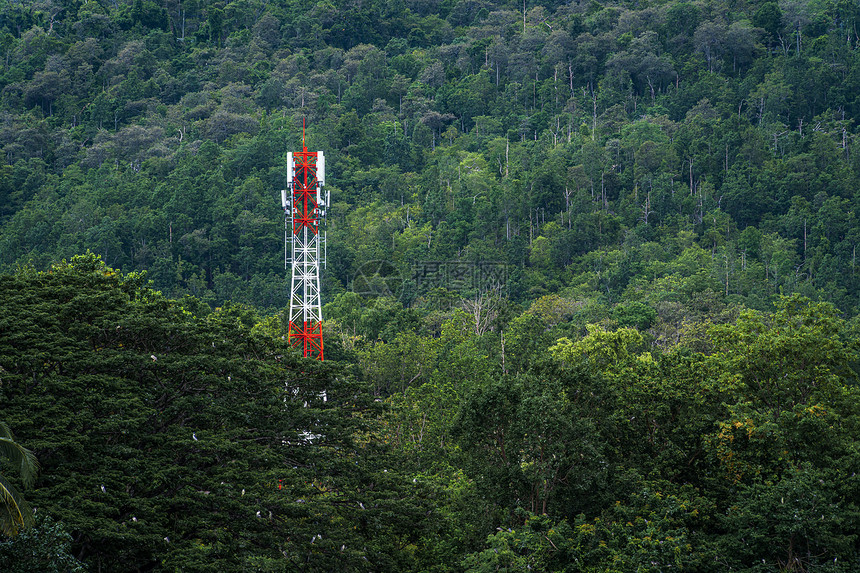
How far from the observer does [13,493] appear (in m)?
15.1

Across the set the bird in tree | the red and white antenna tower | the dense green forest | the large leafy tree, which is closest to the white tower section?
the red and white antenna tower

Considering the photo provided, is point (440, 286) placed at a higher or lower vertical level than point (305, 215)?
Result: lower

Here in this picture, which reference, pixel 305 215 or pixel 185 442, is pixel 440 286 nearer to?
pixel 305 215

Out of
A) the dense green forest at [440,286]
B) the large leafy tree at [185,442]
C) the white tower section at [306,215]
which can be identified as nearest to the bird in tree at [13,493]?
the dense green forest at [440,286]

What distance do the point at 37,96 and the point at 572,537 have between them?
8511cm

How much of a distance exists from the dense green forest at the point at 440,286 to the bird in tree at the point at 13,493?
79 centimetres

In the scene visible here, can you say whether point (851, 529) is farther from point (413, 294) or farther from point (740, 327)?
point (413, 294)

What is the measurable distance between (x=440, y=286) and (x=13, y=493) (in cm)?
4603

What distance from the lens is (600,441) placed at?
23.0 m

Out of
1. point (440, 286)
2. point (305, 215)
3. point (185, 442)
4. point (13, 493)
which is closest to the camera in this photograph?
point (13, 493)

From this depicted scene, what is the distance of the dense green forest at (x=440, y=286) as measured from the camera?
2034cm

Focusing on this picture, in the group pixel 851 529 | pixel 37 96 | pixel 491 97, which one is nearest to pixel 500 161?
pixel 491 97

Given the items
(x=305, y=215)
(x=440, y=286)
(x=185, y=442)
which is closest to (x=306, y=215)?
(x=305, y=215)

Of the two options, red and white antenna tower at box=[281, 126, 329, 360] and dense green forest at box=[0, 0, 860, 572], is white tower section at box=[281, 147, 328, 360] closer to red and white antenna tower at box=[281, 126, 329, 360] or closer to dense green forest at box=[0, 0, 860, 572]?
red and white antenna tower at box=[281, 126, 329, 360]
